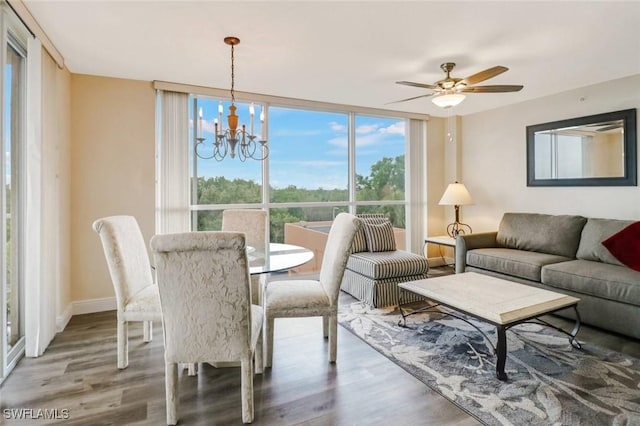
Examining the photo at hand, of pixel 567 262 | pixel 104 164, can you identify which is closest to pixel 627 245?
pixel 567 262

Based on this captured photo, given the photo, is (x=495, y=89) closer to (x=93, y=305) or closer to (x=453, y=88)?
(x=453, y=88)

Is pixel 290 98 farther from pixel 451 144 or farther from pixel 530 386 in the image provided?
pixel 530 386

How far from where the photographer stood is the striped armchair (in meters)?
3.60

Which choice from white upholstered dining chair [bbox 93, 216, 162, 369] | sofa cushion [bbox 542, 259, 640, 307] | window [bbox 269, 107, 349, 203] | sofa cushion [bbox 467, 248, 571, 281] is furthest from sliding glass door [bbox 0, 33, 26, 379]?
sofa cushion [bbox 542, 259, 640, 307]

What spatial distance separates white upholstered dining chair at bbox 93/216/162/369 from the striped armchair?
73.6 inches

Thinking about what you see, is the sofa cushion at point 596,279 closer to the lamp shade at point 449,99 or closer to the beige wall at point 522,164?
the beige wall at point 522,164

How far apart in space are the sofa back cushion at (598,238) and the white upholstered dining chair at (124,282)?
13.1ft

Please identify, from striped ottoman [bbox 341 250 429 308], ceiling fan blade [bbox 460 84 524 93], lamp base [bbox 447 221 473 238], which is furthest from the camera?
lamp base [bbox 447 221 473 238]

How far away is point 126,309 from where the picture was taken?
2314mm

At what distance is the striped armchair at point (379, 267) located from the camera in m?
3.60

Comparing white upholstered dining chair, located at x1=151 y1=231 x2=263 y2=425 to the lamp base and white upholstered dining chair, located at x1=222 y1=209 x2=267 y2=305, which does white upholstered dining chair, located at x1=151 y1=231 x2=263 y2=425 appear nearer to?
white upholstered dining chair, located at x1=222 y1=209 x2=267 y2=305

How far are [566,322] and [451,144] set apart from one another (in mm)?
3168

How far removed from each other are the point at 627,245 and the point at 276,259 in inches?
126

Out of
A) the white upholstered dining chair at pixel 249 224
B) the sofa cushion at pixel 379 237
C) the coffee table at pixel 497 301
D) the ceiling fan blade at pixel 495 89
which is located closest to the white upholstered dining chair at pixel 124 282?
the white upholstered dining chair at pixel 249 224
